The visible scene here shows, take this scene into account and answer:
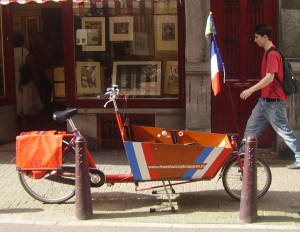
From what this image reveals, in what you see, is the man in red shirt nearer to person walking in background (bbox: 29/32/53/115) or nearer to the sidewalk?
the sidewalk

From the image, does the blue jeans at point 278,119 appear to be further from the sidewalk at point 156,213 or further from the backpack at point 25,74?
the backpack at point 25,74

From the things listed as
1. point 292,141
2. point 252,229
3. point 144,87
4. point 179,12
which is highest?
point 179,12

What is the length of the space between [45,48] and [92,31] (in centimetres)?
316

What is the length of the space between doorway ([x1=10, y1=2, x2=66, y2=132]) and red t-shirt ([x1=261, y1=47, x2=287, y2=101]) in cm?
577

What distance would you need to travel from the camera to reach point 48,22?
41.2ft

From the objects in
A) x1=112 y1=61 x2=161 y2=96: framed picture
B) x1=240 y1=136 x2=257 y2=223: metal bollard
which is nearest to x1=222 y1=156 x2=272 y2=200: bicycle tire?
x1=240 y1=136 x2=257 y2=223: metal bollard

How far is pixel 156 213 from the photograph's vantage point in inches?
246

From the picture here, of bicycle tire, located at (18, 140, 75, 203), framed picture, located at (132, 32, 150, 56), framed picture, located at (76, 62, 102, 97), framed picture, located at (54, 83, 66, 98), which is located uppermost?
framed picture, located at (132, 32, 150, 56)

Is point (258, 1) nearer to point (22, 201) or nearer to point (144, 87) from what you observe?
point (144, 87)

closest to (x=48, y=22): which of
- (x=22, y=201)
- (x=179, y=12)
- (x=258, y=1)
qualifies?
(x=179, y=12)

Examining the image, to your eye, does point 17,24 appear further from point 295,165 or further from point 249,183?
point 249,183

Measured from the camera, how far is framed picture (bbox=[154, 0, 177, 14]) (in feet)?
30.1

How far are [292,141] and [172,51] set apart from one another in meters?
2.69

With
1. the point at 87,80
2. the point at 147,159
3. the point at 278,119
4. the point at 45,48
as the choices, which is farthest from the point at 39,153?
the point at 45,48
